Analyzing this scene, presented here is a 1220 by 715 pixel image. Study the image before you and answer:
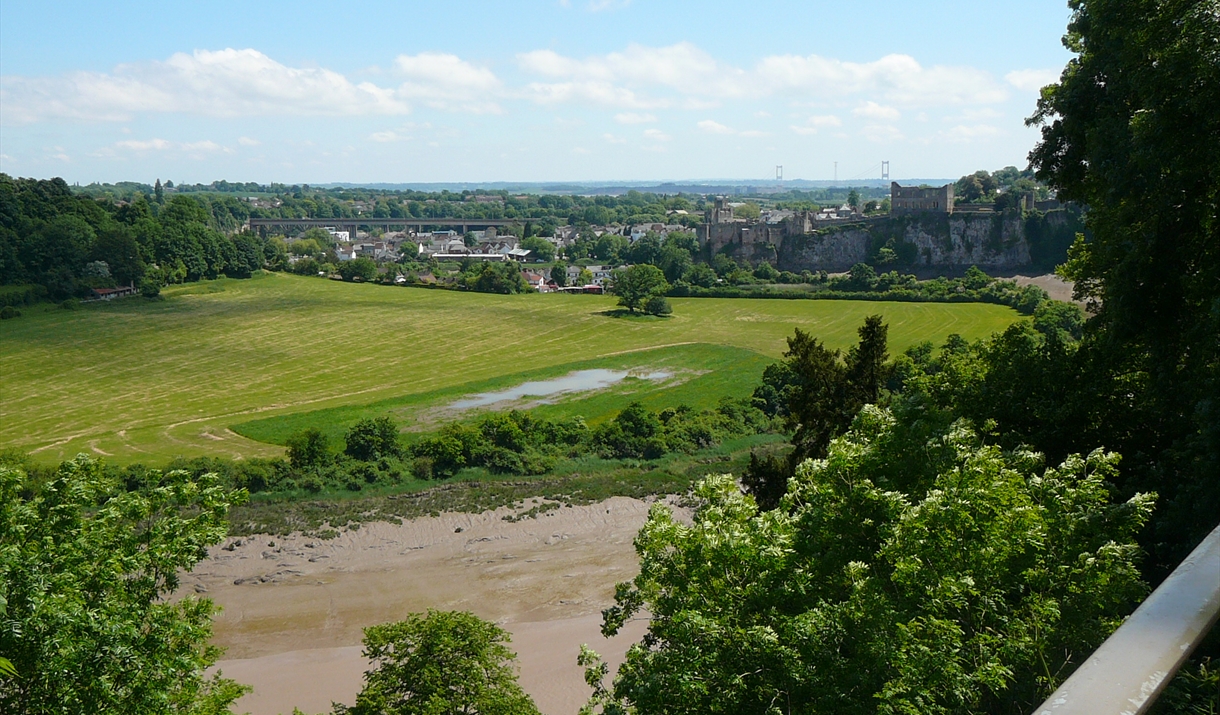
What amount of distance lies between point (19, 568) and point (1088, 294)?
1356cm

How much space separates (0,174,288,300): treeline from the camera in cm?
7106

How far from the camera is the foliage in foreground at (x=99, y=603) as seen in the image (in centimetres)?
827

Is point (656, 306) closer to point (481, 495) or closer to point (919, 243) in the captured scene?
point (919, 243)

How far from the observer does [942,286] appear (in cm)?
6831

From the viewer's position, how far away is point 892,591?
25.6 feet

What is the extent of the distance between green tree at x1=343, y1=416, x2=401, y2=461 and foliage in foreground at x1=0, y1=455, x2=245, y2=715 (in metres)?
19.8

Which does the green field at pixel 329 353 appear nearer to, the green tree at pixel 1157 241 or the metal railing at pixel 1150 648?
the green tree at pixel 1157 241

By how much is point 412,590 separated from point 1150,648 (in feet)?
69.8

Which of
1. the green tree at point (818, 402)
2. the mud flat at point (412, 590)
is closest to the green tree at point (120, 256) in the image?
the mud flat at point (412, 590)

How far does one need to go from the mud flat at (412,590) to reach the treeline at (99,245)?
55.2 metres

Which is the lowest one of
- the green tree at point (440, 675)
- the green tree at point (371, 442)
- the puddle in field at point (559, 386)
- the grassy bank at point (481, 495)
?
the grassy bank at point (481, 495)

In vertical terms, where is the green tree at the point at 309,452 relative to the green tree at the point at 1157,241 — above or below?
→ below

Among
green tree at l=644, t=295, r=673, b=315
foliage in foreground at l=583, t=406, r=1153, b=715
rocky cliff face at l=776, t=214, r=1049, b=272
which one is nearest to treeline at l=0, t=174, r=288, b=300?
green tree at l=644, t=295, r=673, b=315

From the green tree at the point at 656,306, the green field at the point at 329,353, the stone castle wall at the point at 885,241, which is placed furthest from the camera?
the stone castle wall at the point at 885,241
